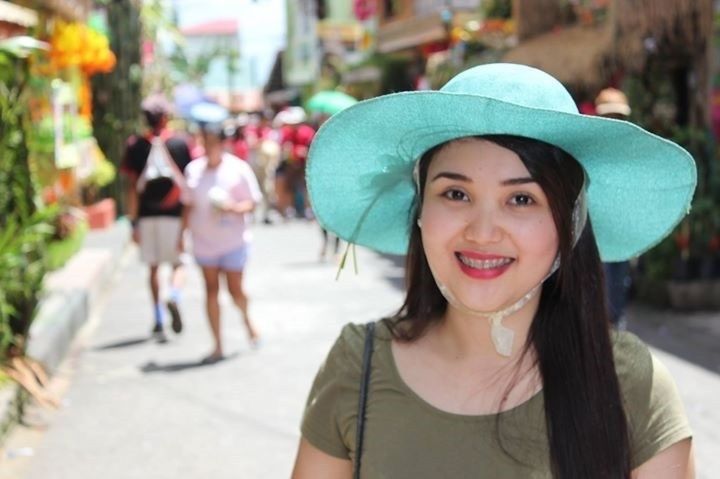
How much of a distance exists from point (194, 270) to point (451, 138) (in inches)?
435

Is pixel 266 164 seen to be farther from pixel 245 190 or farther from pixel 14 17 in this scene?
pixel 14 17

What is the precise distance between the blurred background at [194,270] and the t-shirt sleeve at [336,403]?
0.71m

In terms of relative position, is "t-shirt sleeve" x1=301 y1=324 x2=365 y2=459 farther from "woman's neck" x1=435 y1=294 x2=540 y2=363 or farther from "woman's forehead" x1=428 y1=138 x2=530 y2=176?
"woman's forehead" x1=428 y1=138 x2=530 y2=176

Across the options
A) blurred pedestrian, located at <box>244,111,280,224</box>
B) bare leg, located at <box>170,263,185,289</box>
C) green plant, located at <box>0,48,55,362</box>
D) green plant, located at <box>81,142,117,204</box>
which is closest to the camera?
green plant, located at <box>0,48,55,362</box>

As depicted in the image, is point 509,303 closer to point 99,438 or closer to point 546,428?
point 546,428

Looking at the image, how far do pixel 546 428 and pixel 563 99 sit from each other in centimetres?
58

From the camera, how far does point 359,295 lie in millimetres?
10414

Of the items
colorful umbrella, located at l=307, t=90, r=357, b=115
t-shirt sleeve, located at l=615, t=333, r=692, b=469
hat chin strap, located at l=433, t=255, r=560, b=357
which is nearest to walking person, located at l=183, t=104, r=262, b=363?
hat chin strap, located at l=433, t=255, r=560, b=357

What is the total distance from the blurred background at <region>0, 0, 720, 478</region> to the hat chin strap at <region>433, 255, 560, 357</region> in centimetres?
72

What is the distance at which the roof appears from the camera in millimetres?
96875

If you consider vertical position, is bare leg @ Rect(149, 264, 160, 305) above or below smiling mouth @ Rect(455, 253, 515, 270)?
below

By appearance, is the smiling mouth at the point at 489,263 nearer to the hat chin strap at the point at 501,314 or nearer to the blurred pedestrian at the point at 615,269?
the hat chin strap at the point at 501,314

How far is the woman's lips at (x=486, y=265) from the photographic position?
188 cm

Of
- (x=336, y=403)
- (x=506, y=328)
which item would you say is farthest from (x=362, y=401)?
(x=506, y=328)
